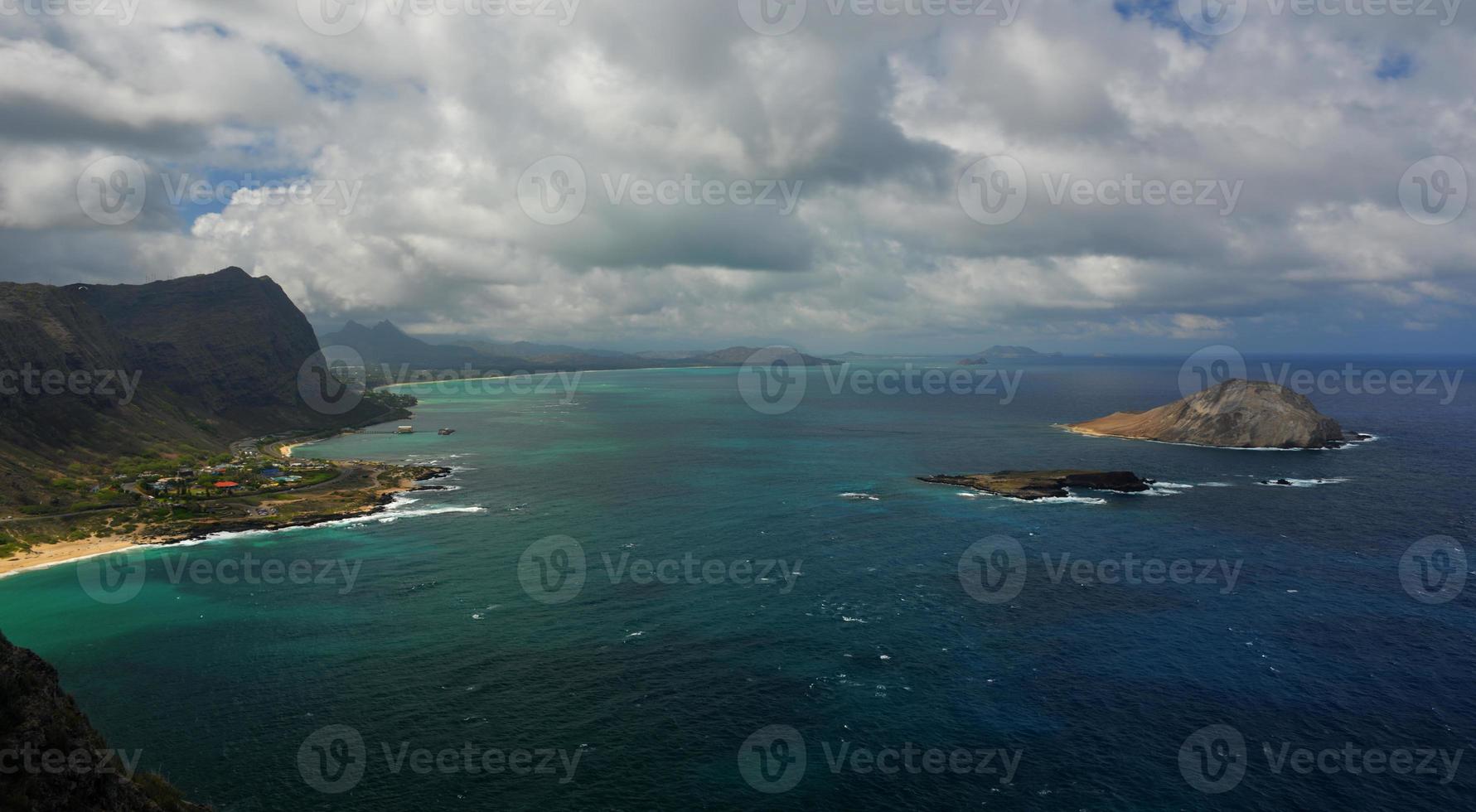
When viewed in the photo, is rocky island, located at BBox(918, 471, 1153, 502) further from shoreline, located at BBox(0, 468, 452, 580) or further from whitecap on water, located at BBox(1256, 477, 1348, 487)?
shoreline, located at BBox(0, 468, 452, 580)

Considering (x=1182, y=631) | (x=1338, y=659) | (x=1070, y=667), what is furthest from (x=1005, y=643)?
(x=1338, y=659)

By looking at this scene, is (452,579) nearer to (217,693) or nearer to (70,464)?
(217,693)

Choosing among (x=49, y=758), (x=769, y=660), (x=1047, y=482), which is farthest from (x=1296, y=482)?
(x=49, y=758)

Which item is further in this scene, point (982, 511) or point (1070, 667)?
point (982, 511)

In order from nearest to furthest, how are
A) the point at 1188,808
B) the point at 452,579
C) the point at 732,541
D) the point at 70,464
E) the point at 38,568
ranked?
the point at 1188,808 → the point at 452,579 → the point at 38,568 → the point at 732,541 → the point at 70,464

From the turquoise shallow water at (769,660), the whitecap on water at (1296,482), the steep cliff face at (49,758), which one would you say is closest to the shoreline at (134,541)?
the turquoise shallow water at (769,660)

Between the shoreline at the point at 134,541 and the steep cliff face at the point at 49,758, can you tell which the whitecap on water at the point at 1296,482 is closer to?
the steep cliff face at the point at 49,758
